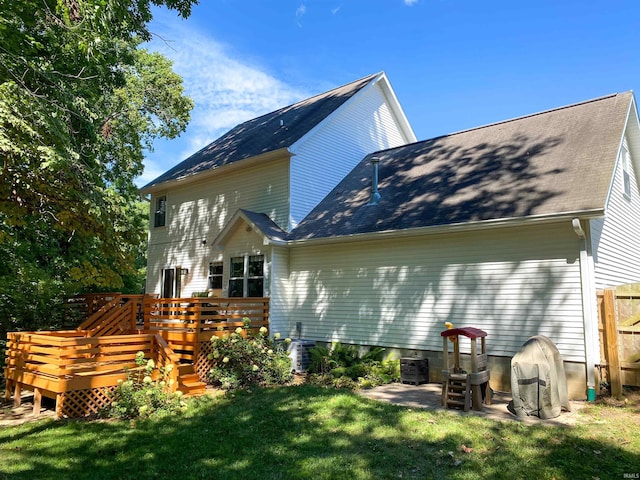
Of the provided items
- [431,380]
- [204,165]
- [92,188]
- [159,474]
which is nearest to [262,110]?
[204,165]

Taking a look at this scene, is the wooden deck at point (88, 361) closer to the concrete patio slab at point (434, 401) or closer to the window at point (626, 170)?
the concrete patio slab at point (434, 401)

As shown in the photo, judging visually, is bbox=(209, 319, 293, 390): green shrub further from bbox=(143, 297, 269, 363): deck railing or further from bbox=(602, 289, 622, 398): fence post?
bbox=(602, 289, 622, 398): fence post

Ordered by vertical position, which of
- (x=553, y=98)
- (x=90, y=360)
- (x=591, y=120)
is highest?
(x=553, y=98)

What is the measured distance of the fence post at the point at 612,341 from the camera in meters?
7.38

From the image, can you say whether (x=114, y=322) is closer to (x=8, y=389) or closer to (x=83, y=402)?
(x=8, y=389)


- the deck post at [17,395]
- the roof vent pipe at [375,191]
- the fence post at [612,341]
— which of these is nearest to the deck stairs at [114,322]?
the deck post at [17,395]

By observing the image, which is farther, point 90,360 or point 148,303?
point 148,303

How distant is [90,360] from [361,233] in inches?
254

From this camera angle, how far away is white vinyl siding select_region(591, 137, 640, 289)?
875cm

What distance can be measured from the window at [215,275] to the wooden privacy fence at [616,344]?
10713mm

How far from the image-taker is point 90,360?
7.75 metres

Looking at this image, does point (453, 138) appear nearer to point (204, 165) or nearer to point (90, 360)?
point (204, 165)

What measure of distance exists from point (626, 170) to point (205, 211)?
507 inches

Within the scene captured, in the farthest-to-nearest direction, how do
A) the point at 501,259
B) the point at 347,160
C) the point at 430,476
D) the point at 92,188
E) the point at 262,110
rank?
the point at 262,110
the point at 347,160
the point at 501,259
the point at 92,188
the point at 430,476
